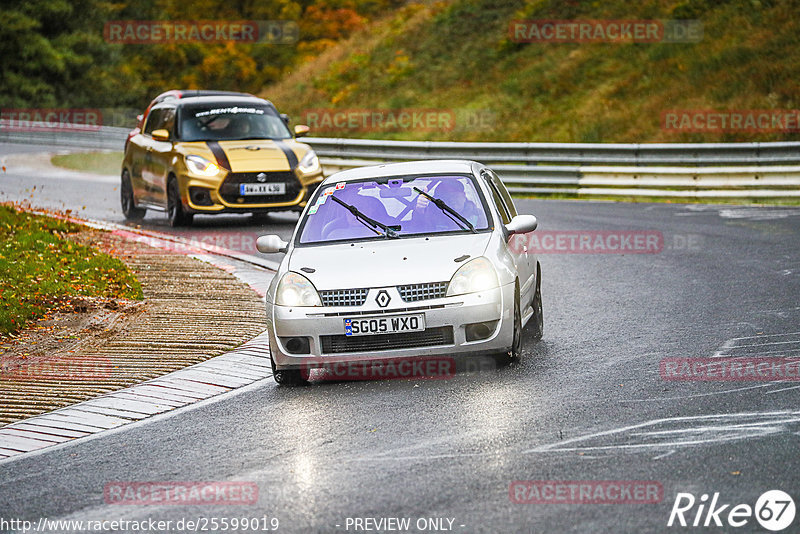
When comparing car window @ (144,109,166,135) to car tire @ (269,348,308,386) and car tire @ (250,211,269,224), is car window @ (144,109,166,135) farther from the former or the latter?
car tire @ (269,348,308,386)

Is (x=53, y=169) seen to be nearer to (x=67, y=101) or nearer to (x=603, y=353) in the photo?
(x=603, y=353)


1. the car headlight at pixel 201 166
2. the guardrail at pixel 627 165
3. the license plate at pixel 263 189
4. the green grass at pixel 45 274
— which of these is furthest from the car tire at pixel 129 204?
the guardrail at pixel 627 165

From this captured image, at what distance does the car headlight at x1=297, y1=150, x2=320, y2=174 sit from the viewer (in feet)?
59.0

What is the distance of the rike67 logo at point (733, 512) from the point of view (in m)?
5.08

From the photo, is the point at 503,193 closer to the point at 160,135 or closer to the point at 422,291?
the point at 422,291

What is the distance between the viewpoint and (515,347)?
343 inches

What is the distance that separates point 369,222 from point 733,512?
4.72 meters

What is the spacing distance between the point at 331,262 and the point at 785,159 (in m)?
14.2

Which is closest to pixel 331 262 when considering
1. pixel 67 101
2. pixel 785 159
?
pixel 785 159

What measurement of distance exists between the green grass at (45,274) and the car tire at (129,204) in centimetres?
380

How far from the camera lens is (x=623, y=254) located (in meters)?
15.1

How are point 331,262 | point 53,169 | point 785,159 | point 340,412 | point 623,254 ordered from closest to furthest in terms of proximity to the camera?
point 340,412 → point 331,262 → point 623,254 → point 785,159 → point 53,169

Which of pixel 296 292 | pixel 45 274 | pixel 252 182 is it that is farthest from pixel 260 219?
pixel 296 292

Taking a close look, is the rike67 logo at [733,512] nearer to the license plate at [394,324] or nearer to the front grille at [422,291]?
the license plate at [394,324]
